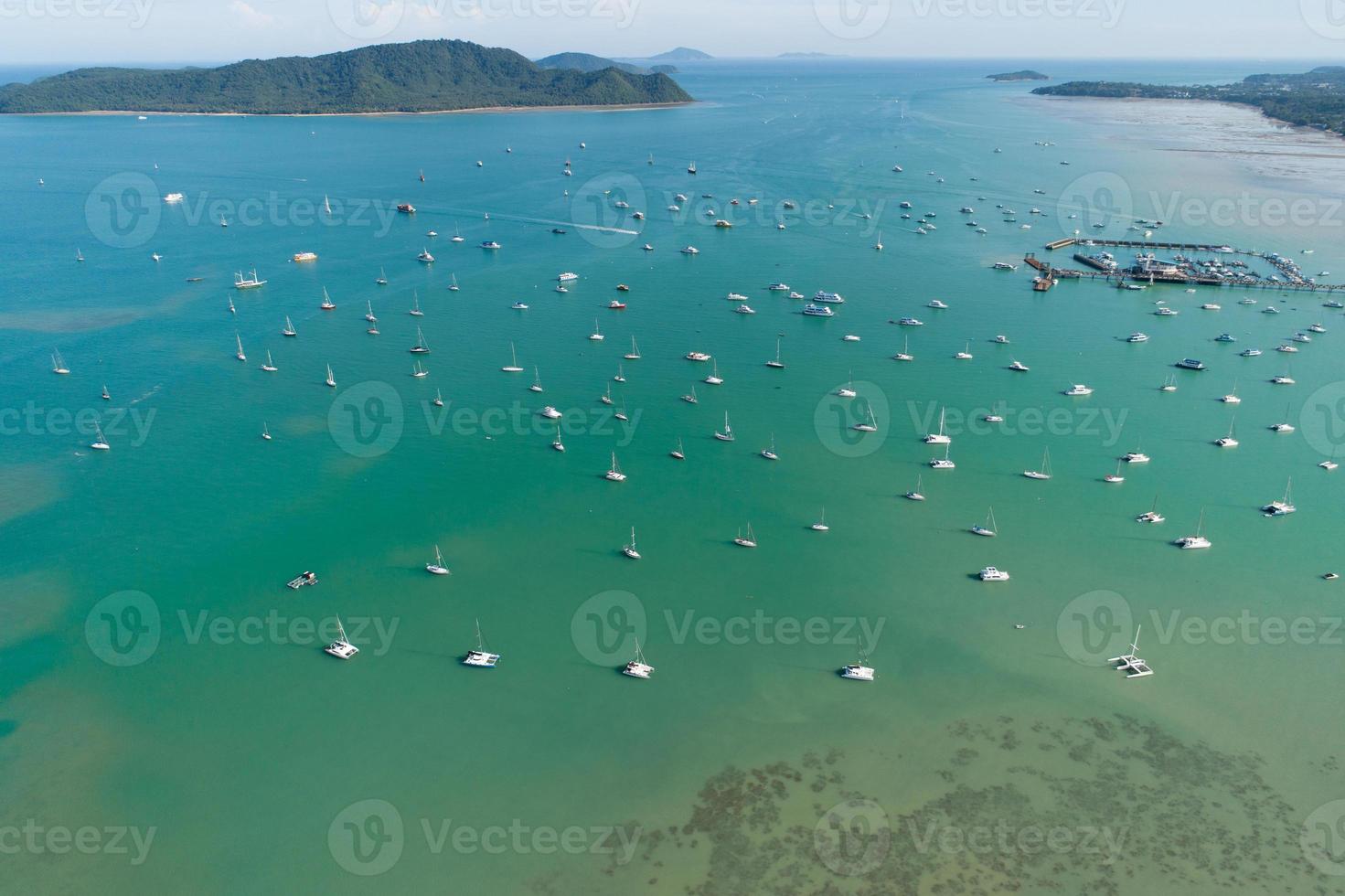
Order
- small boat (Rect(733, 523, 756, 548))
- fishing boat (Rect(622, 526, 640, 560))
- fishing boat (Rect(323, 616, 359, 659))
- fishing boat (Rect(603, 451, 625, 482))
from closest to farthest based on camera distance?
fishing boat (Rect(323, 616, 359, 659))
fishing boat (Rect(622, 526, 640, 560))
small boat (Rect(733, 523, 756, 548))
fishing boat (Rect(603, 451, 625, 482))

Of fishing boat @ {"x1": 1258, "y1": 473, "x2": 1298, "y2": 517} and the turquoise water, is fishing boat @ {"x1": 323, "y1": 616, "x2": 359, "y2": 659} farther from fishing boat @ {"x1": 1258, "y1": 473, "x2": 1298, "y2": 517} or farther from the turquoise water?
fishing boat @ {"x1": 1258, "y1": 473, "x2": 1298, "y2": 517}

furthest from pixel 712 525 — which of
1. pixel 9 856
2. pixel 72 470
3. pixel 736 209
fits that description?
pixel 736 209

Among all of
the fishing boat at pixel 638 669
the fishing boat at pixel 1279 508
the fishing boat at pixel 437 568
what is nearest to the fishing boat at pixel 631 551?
the fishing boat at pixel 638 669

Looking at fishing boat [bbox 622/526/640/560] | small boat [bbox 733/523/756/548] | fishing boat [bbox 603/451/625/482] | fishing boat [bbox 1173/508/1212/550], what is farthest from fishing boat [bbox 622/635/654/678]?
fishing boat [bbox 1173/508/1212/550]

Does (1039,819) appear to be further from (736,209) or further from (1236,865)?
(736,209)

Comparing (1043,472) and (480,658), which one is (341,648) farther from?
(1043,472)

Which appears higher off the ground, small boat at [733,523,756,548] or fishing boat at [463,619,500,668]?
small boat at [733,523,756,548]

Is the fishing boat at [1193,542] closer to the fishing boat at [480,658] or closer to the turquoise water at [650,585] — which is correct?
the turquoise water at [650,585]
